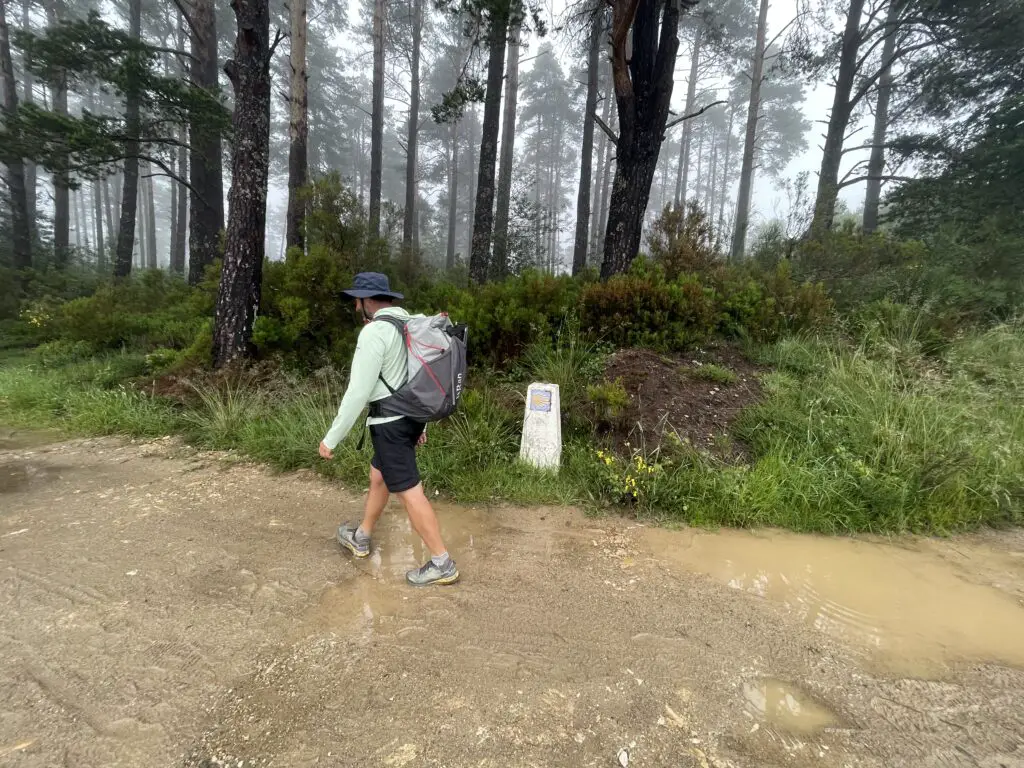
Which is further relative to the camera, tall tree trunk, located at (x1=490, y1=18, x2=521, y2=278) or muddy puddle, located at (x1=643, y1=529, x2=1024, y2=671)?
tall tree trunk, located at (x1=490, y1=18, x2=521, y2=278)

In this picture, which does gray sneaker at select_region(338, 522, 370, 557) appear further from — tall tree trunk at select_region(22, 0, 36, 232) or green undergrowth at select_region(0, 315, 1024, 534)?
tall tree trunk at select_region(22, 0, 36, 232)

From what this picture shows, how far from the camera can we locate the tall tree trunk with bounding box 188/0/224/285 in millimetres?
9758

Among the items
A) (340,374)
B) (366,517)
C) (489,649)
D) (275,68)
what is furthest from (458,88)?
(275,68)

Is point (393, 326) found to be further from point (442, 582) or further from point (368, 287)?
point (442, 582)

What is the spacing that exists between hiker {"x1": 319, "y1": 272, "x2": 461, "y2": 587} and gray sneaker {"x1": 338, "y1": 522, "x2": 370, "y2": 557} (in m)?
0.44

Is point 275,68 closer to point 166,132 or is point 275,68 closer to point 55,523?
point 166,132

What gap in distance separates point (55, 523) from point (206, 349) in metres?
3.40

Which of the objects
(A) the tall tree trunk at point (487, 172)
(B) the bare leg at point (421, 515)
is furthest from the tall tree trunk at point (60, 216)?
(B) the bare leg at point (421, 515)

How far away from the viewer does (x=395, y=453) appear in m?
2.79

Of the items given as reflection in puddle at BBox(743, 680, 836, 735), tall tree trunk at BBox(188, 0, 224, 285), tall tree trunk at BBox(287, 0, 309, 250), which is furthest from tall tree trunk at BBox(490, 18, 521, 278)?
reflection in puddle at BBox(743, 680, 836, 735)

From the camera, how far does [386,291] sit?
116 inches

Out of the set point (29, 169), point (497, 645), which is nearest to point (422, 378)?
point (497, 645)

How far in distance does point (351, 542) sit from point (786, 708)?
2527mm

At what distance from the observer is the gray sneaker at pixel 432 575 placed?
284cm
